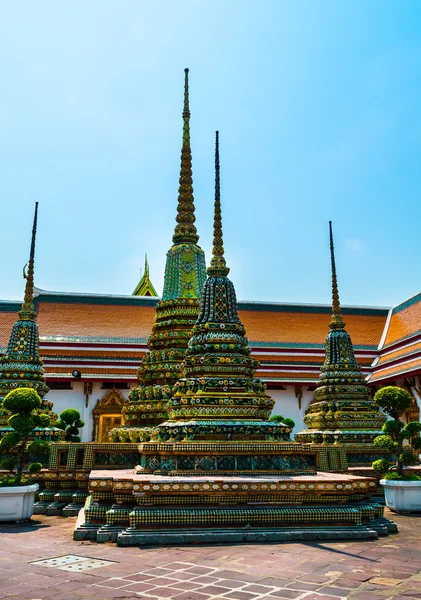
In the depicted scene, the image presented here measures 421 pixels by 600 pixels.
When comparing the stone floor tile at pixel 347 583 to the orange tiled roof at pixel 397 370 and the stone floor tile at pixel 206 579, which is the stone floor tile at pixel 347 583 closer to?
the stone floor tile at pixel 206 579

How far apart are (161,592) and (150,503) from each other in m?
2.11

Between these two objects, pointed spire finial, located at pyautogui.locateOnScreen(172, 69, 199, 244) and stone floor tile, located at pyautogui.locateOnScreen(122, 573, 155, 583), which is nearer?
stone floor tile, located at pyautogui.locateOnScreen(122, 573, 155, 583)

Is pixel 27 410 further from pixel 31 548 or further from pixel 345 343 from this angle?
pixel 345 343

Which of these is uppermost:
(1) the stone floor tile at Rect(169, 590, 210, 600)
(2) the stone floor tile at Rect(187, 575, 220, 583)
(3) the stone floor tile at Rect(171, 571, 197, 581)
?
(3) the stone floor tile at Rect(171, 571, 197, 581)

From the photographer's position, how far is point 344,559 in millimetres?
4762

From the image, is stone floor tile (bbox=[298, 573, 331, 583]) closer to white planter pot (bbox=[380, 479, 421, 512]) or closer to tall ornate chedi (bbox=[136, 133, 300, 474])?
tall ornate chedi (bbox=[136, 133, 300, 474])

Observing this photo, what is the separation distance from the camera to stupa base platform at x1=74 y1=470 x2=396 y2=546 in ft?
18.6

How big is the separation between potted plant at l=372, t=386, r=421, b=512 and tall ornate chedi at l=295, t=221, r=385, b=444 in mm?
3397

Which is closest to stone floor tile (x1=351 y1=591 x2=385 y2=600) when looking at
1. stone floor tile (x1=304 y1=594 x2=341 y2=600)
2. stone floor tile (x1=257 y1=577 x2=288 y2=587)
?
stone floor tile (x1=304 y1=594 x2=341 y2=600)

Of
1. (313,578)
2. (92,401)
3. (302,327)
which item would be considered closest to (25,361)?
(92,401)

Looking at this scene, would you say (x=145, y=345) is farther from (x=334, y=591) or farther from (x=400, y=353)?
(x=334, y=591)

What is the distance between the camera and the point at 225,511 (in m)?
5.88

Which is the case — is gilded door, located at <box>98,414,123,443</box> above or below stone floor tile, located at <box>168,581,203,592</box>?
above

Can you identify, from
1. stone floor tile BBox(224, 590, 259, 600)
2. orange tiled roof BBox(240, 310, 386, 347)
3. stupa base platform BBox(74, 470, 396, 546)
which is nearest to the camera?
stone floor tile BBox(224, 590, 259, 600)
